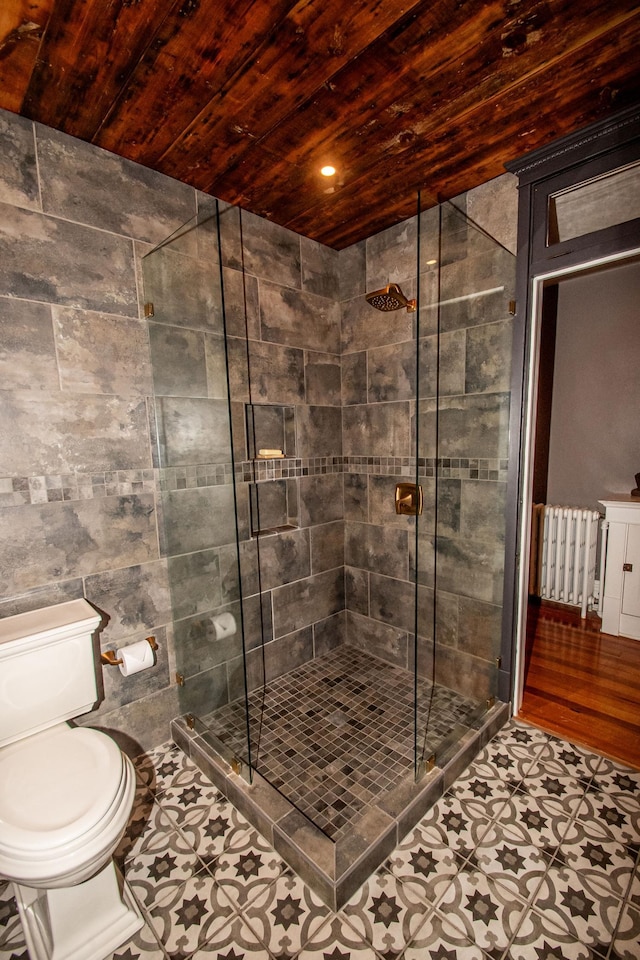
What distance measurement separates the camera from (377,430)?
8.15 ft

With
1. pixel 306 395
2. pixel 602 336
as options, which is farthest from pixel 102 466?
pixel 602 336

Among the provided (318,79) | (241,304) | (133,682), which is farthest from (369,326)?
(133,682)

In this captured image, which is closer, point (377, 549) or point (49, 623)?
point (49, 623)

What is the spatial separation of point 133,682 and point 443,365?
6.22ft

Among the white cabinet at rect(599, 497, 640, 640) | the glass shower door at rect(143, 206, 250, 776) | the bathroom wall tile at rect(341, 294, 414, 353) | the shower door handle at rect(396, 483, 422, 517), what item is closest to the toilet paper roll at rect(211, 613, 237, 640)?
the glass shower door at rect(143, 206, 250, 776)

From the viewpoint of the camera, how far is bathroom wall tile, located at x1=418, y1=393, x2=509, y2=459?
1.73 meters

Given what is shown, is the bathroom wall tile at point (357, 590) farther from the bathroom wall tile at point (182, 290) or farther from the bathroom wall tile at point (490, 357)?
the bathroom wall tile at point (182, 290)

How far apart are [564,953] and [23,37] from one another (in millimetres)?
2931

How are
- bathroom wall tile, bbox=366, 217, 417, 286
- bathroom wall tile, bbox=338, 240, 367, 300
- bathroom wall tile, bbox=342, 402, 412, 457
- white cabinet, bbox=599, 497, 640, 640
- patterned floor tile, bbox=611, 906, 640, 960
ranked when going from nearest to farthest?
patterned floor tile, bbox=611, 906, 640, 960 → bathroom wall tile, bbox=366, 217, 417, 286 → bathroom wall tile, bbox=342, 402, 412, 457 → bathroom wall tile, bbox=338, 240, 367, 300 → white cabinet, bbox=599, 497, 640, 640

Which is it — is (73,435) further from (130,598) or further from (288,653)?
(288,653)

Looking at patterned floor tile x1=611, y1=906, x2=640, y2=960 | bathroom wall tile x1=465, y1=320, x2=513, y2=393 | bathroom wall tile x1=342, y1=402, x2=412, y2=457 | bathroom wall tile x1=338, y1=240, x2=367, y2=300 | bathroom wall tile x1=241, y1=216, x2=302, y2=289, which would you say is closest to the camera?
patterned floor tile x1=611, y1=906, x2=640, y2=960

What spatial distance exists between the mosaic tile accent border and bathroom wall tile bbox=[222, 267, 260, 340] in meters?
0.68

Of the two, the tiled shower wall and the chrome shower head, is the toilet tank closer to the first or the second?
the tiled shower wall

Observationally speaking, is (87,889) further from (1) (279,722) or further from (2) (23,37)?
(2) (23,37)
